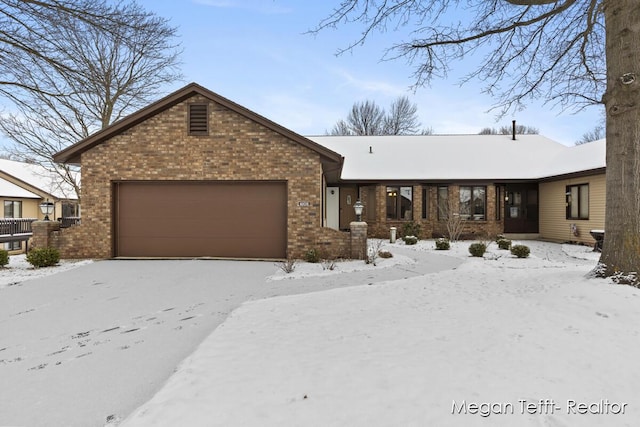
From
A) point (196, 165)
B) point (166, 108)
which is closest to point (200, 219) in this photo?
point (196, 165)

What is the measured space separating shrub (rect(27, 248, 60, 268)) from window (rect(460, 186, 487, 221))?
17.5 metres

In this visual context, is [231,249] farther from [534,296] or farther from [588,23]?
[588,23]

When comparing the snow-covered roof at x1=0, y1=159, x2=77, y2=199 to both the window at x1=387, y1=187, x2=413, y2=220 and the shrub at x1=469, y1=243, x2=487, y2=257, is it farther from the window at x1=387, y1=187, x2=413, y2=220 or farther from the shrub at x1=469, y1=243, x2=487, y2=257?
the shrub at x1=469, y1=243, x2=487, y2=257

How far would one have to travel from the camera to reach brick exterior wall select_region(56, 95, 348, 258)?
9594mm

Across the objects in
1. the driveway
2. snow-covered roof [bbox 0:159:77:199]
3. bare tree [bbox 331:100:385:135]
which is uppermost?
bare tree [bbox 331:100:385:135]

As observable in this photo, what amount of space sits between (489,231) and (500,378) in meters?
15.8

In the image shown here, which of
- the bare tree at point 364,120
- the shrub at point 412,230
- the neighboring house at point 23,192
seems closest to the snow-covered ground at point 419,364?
the shrub at point 412,230

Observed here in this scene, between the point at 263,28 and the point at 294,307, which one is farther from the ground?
the point at 263,28

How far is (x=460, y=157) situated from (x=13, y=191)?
29.2 metres

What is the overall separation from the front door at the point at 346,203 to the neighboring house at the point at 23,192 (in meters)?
17.8

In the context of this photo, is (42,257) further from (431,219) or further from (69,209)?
(69,209)

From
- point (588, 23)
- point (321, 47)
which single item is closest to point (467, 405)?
point (321, 47)

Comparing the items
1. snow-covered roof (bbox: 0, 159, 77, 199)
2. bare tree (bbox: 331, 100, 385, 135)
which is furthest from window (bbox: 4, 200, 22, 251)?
bare tree (bbox: 331, 100, 385, 135)

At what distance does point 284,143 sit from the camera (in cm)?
966
